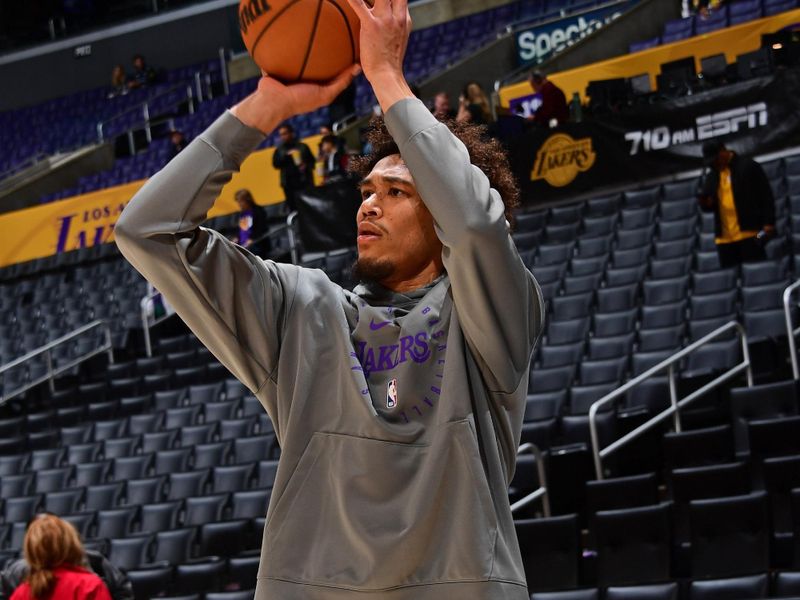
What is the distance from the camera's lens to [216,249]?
1.90 meters

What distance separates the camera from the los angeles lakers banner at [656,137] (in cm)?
959

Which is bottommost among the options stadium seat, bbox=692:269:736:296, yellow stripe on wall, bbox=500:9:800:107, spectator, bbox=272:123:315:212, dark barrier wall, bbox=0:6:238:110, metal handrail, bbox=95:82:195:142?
stadium seat, bbox=692:269:736:296

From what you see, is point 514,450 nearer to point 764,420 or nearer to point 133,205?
point 133,205

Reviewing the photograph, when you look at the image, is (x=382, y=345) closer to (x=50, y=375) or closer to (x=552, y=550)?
(x=552, y=550)

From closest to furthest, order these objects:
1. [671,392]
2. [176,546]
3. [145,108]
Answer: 1. [671,392]
2. [176,546]
3. [145,108]

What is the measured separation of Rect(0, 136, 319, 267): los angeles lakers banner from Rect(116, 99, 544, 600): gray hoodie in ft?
37.2

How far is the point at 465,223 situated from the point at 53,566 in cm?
297

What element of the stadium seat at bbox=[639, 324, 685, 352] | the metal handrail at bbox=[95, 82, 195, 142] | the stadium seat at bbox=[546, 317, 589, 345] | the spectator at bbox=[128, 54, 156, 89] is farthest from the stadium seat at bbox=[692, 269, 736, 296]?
the spectator at bbox=[128, 54, 156, 89]

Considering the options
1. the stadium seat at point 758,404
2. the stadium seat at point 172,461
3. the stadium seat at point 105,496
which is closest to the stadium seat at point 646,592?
the stadium seat at point 758,404

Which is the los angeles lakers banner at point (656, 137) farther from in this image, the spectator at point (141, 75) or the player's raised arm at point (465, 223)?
the spectator at point (141, 75)

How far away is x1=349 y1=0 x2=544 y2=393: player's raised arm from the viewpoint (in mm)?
1758

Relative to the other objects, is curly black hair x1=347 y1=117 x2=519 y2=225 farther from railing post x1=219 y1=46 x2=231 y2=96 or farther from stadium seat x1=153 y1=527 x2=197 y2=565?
railing post x1=219 y1=46 x2=231 y2=96

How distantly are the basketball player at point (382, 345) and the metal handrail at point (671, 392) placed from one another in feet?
14.0

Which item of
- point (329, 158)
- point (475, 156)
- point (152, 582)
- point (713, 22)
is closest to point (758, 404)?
point (152, 582)
